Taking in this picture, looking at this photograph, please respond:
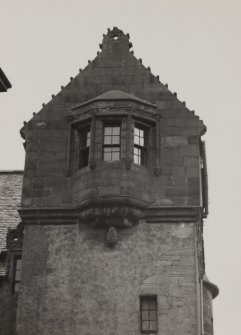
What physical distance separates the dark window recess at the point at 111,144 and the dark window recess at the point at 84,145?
741mm

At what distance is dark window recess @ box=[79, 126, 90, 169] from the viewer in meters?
26.5

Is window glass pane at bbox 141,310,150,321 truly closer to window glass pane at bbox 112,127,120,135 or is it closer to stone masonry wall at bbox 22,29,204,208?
stone masonry wall at bbox 22,29,204,208

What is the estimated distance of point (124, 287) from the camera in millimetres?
24156

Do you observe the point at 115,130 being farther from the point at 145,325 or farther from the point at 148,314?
the point at 145,325

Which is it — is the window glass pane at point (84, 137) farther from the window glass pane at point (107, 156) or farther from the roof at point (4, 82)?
the roof at point (4, 82)

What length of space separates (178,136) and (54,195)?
4.94 meters

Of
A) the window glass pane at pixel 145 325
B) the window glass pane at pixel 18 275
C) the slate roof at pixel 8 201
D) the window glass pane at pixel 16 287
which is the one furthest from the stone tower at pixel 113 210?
the slate roof at pixel 8 201

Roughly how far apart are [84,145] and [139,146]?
2036mm

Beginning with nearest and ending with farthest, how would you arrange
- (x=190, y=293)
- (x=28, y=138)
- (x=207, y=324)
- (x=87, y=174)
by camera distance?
(x=190, y=293), (x=87, y=174), (x=28, y=138), (x=207, y=324)

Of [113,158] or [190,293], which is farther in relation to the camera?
[113,158]

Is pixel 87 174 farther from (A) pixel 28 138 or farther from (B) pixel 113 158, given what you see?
(A) pixel 28 138

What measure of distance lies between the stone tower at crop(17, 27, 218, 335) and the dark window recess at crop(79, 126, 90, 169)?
40 mm

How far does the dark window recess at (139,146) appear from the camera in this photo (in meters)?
26.2

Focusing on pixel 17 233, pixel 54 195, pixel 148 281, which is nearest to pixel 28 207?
pixel 54 195
